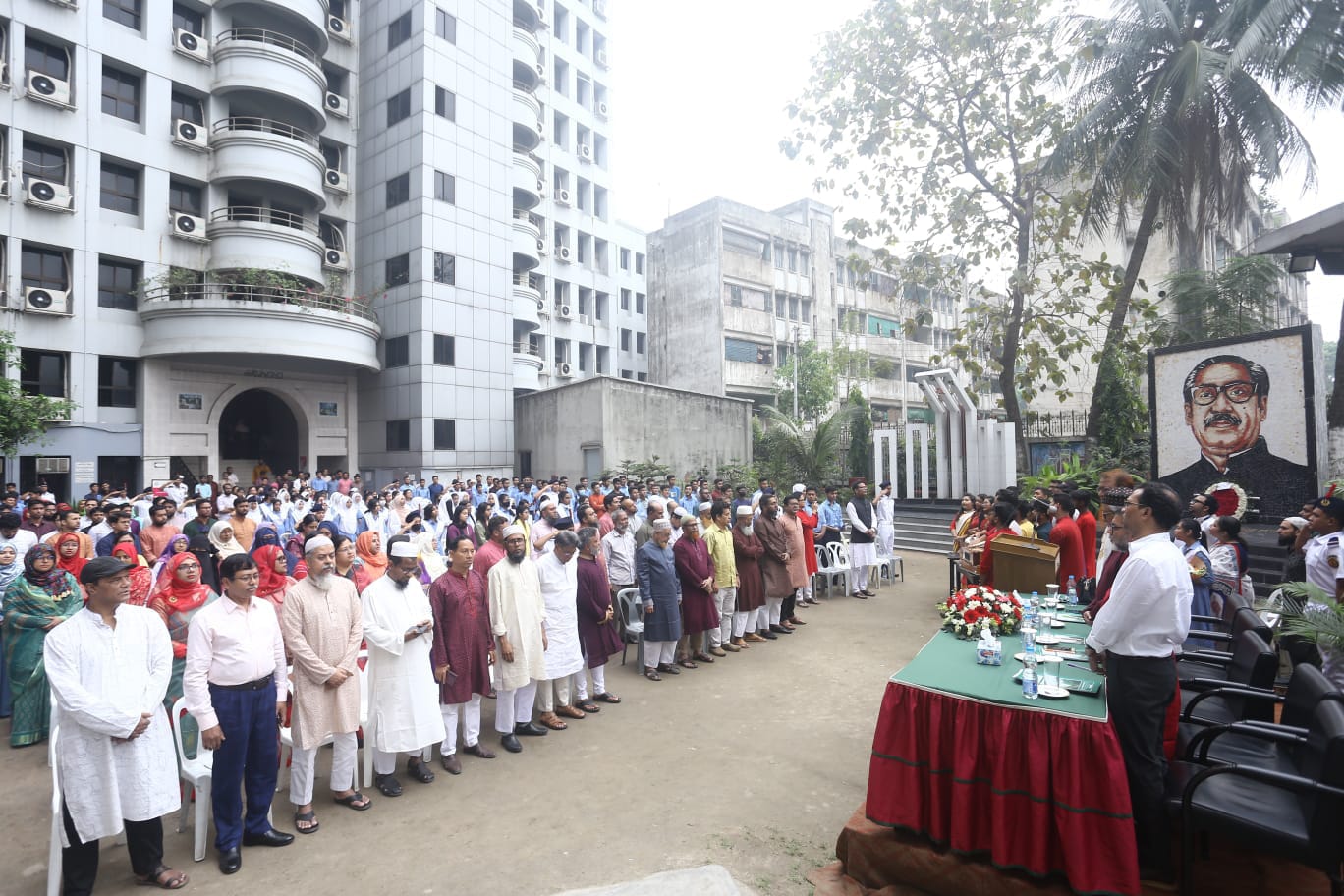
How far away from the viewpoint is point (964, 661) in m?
4.38

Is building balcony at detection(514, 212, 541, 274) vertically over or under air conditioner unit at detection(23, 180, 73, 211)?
over

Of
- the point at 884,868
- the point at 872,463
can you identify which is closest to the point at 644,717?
the point at 884,868

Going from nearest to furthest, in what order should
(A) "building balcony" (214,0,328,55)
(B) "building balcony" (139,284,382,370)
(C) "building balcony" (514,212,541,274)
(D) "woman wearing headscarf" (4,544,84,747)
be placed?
(D) "woman wearing headscarf" (4,544,84,747), (B) "building balcony" (139,284,382,370), (A) "building balcony" (214,0,328,55), (C) "building balcony" (514,212,541,274)

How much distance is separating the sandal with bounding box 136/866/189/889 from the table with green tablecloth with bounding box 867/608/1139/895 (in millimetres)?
3928

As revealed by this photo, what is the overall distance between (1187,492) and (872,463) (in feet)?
33.1

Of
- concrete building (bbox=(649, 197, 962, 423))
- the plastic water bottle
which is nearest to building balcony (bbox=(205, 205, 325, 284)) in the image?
concrete building (bbox=(649, 197, 962, 423))

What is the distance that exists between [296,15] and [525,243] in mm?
9783

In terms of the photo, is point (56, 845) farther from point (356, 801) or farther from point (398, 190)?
point (398, 190)

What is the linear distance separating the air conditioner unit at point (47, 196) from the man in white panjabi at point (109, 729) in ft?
64.8

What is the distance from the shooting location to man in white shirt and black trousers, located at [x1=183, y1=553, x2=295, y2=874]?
3.96m

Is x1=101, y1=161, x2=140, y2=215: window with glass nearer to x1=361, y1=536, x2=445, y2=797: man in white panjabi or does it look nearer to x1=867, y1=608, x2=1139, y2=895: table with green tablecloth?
x1=361, y1=536, x2=445, y2=797: man in white panjabi

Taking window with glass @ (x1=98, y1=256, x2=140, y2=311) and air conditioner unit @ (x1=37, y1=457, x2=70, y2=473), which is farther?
window with glass @ (x1=98, y1=256, x2=140, y2=311)

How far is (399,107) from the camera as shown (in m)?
23.1

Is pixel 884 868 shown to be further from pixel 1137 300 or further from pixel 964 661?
pixel 1137 300
